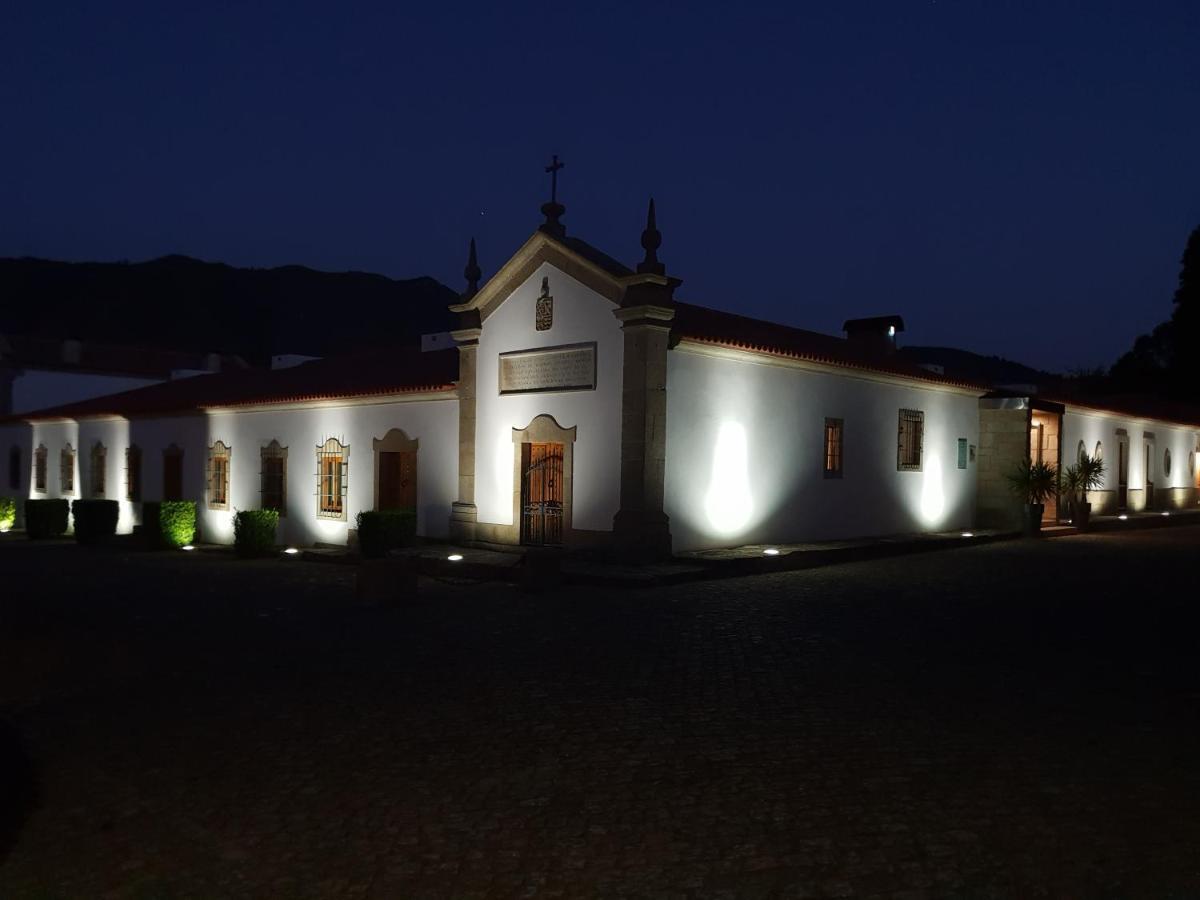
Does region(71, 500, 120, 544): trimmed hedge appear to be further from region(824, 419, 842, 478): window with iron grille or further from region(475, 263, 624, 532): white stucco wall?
region(824, 419, 842, 478): window with iron grille

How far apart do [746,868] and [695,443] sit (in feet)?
38.8

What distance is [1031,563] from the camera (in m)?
16.0

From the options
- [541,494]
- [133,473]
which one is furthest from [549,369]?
[133,473]

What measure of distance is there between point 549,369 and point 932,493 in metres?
9.57

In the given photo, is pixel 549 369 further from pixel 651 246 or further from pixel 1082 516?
pixel 1082 516

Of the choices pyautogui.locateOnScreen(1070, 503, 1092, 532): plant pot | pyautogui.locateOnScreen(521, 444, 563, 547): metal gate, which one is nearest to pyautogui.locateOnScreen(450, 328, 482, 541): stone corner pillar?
pyautogui.locateOnScreen(521, 444, 563, 547): metal gate

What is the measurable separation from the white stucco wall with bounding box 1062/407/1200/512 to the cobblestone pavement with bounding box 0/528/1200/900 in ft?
52.1

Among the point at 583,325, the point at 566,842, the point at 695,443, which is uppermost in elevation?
the point at 583,325

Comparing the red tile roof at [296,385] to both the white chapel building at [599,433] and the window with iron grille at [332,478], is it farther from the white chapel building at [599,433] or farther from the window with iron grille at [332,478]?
the window with iron grille at [332,478]

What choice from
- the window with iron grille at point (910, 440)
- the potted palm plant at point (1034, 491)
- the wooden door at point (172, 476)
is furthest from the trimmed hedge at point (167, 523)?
the potted palm plant at point (1034, 491)

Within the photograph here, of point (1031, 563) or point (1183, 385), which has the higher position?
point (1183, 385)

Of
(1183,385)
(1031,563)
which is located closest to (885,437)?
(1031,563)

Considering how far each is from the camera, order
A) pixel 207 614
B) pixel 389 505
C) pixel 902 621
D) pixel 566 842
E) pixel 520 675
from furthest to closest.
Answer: pixel 389 505 → pixel 207 614 → pixel 902 621 → pixel 520 675 → pixel 566 842

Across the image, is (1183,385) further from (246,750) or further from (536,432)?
(246,750)
